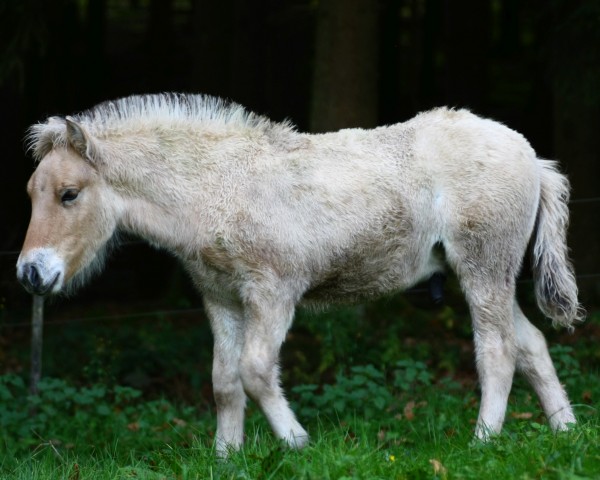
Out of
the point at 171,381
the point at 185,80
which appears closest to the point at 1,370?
the point at 171,381

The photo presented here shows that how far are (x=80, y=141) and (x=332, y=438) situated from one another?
241cm

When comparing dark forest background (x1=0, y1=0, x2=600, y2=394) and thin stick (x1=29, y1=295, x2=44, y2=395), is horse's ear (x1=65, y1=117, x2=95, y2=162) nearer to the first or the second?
thin stick (x1=29, y1=295, x2=44, y2=395)

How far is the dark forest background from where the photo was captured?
9531 millimetres

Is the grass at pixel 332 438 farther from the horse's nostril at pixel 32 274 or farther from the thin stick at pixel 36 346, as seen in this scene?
the horse's nostril at pixel 32 274

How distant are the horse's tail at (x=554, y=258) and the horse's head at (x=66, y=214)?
2907 millimetres

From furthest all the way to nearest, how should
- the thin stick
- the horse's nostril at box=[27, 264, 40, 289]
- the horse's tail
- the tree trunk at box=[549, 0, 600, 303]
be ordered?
the tree trunk at box=[549, 0, 600, 303] < the thin stick < the horse's tail < the horse's nostril at box=[27, 264, 40, 289]

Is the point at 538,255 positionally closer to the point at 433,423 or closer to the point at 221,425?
the point at 433,423

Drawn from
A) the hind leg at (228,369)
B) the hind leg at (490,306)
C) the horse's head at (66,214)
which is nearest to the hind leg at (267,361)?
the hind leg at (228,369)

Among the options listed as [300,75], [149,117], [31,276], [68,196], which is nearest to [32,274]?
[31,276]

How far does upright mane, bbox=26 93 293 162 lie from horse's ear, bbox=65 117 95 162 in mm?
174

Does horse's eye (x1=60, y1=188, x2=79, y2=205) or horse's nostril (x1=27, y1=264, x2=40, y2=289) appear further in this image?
horse's eye (x1=60, y1=188, x2=79, y2=205)

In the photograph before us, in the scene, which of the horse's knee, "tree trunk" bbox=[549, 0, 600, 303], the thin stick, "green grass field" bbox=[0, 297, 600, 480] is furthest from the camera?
"tree trunk" bbox=[549, 0, 600, 303]

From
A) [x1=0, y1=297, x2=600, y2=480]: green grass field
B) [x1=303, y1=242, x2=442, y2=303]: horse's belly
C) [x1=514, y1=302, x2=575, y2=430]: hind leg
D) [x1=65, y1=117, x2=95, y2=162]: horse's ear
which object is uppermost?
[x1=65, y1=117, x2=95, y2=162]: horse's ear

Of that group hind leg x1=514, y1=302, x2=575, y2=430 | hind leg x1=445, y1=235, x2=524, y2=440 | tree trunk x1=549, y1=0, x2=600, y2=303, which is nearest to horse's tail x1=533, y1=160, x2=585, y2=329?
hind leg x1=514, y1=302, x2=575, y2=430
